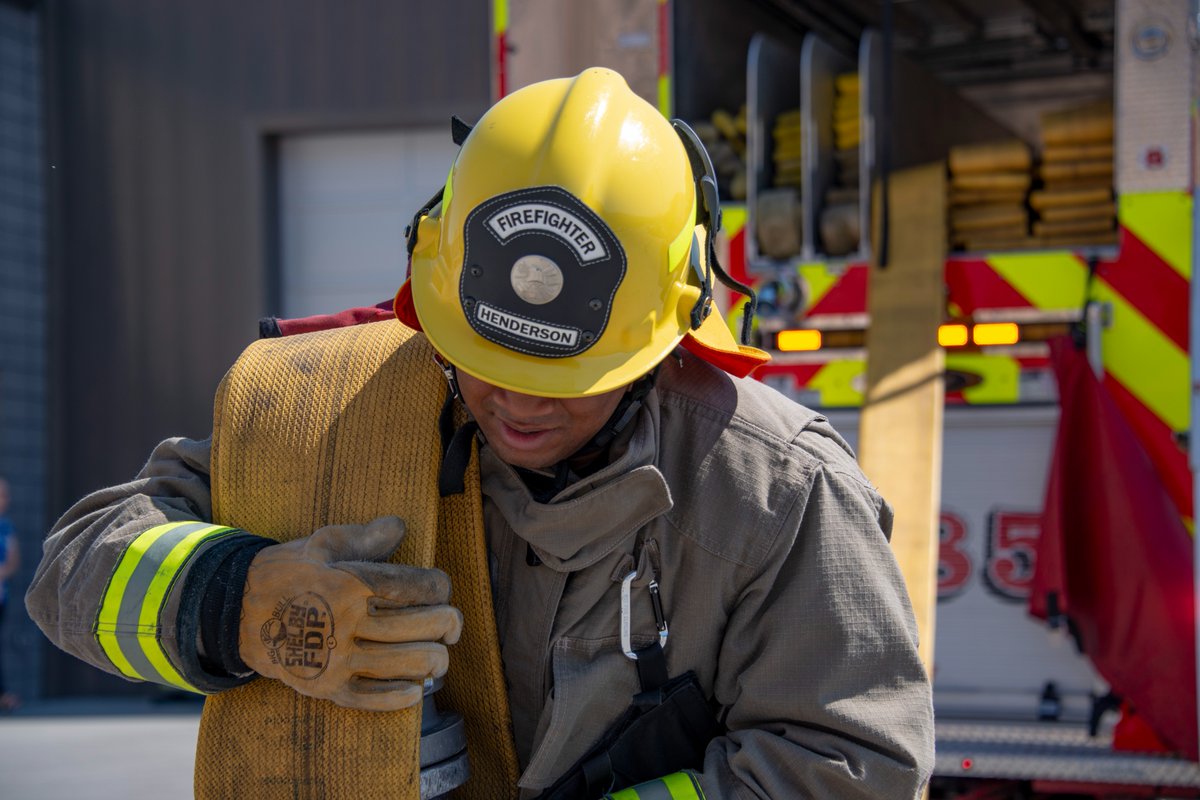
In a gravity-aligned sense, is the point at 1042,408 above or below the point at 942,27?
below

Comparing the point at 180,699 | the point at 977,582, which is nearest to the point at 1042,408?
the point at 977,582

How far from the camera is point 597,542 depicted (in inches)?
80.4

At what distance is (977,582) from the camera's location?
162 inches

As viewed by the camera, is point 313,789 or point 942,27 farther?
point 942,27

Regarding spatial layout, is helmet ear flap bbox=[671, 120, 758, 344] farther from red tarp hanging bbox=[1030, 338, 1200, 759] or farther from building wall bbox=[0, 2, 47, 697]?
building wall bbox=[0, 2, 47, 697]

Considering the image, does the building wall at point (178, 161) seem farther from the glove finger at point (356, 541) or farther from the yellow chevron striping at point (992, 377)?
the glove finger at point (356, 541)

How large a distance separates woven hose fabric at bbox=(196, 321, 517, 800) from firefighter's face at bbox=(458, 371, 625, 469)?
10 centimetres

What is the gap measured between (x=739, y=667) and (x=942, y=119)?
3331 millimetres

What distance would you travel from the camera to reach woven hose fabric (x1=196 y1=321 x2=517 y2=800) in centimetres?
200

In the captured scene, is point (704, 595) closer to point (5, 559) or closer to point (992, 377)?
point (992, 377)

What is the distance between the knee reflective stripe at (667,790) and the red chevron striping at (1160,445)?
2241 millimetres

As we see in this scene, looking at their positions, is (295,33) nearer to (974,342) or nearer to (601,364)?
(974,342)

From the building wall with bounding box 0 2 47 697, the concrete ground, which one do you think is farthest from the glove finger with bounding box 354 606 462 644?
the building wall with bounding box 0 2 47 697

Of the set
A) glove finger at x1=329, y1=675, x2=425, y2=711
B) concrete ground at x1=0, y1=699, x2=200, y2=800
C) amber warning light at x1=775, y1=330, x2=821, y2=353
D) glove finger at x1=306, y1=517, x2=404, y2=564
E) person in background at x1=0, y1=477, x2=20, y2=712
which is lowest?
concrete ground at x1=0, y1=699, x2=200, y2=800
